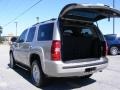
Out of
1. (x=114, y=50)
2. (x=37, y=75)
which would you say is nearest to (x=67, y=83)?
(x=37, y=75)

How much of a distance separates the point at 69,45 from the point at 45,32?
0.80 m

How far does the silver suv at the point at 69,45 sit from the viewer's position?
6.46 metres

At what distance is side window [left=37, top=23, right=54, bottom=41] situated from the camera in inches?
270

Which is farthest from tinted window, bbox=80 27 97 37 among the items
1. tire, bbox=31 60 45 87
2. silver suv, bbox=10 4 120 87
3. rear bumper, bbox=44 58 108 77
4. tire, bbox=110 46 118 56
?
tire, bbox=110 46 118 56

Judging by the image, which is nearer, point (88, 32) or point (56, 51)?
point (56, 51)

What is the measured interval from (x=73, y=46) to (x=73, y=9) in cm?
124

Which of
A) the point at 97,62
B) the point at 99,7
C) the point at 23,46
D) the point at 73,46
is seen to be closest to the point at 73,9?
the point at 99,7

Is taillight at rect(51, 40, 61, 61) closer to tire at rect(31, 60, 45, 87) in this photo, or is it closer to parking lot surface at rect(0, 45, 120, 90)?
tire at rect(31, 60, 45, 87)

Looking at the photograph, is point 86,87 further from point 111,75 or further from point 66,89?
point 111,75

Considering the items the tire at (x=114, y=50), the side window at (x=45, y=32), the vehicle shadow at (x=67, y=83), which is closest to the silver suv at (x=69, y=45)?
the side window at (x=45, y=32)

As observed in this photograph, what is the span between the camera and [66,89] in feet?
23.4

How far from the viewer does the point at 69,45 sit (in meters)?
7.12

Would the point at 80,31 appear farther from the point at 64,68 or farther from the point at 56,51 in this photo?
the point at 64,68

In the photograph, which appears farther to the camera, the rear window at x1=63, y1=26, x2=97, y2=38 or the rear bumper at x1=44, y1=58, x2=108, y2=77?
the rear window at x1=63, y1=26, x2=97, y2=38
